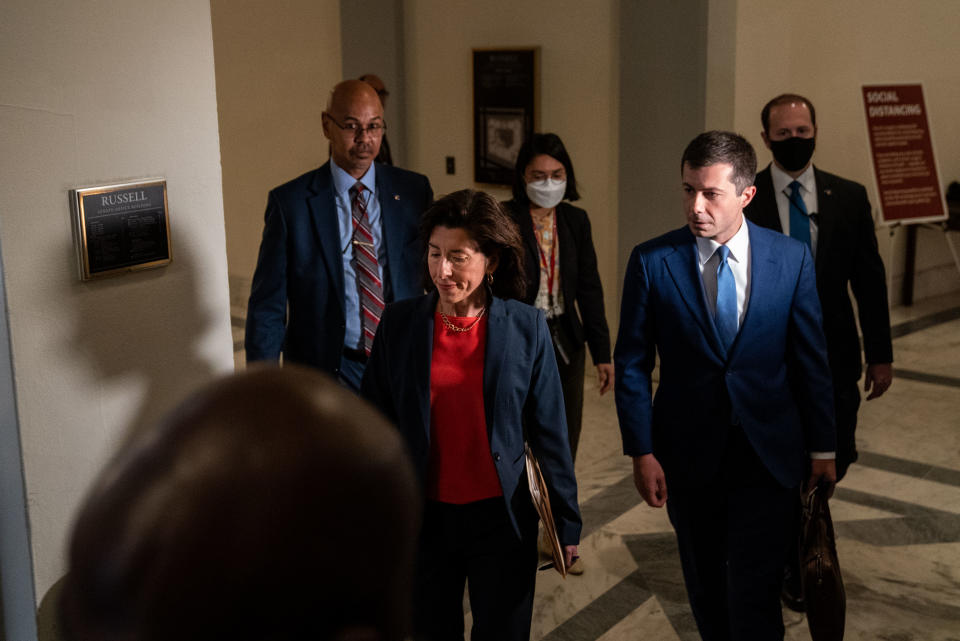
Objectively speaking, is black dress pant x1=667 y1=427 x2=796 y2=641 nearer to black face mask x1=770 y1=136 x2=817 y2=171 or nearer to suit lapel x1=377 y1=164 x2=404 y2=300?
suit lapel x1=377 y1=164 x2=404 y2=300

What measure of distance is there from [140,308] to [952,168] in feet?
28.7

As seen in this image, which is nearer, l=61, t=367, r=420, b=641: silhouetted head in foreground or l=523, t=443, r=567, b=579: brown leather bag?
l=61, t=367, r=420, b=641: silhouetted head in foreground

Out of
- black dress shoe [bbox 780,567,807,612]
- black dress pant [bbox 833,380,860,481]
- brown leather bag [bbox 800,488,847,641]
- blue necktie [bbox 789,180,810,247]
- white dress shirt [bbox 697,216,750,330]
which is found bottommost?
black dress shoe [bbox 780,567,807,612]

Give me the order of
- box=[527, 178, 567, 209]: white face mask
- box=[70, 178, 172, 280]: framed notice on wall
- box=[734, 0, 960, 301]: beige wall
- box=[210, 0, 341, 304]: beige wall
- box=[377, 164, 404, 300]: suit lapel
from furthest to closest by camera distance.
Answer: box=[210, 0, 341, 304]: beige wall < box=[734, 0, 960, 301]: beige wall < box=[527, 178, 567, 209]: white face mask < box=[377, 164, 404, 300]: suit lapel < box=[70, 178, 172, 280]: framed notice on wall

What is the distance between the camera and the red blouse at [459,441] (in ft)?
9.59

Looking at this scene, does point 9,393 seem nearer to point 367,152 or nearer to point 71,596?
point 367,152

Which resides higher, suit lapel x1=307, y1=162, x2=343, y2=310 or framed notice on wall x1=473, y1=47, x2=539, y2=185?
framed notice on wall x1=473, y1=47, x2=539, y2=185

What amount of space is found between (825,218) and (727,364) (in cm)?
121

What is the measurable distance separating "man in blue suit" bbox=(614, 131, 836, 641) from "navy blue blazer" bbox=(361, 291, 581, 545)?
360mm

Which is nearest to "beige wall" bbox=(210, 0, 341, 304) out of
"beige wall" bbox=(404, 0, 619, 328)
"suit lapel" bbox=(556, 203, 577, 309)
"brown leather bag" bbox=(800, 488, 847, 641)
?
"beige wall" bbox=(404, 0, 619, 328)

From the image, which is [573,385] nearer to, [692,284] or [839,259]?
[839,259]

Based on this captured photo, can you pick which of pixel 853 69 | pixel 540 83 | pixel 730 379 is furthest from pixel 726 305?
pixel 853 69

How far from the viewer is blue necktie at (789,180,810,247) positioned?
4.13m

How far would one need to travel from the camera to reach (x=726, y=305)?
3.18 meters
